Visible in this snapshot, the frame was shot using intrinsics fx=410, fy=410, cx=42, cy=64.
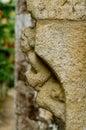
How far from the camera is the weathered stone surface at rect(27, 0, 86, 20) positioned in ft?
3.08

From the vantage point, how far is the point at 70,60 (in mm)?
926

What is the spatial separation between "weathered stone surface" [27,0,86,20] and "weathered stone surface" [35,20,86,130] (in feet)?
0.07

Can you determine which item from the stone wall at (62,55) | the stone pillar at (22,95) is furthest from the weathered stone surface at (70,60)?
the stone pillar at (22,95)

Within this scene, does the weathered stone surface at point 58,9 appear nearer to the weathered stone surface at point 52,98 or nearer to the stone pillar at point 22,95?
the weathered stone surface at point 52,98

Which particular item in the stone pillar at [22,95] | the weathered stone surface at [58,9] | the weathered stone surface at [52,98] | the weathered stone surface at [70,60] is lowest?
the stone pillar at [22,95]

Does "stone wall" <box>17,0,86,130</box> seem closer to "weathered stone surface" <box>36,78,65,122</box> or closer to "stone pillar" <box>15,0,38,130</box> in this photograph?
"weathered stone surface" <box>36,78,65,122</box>

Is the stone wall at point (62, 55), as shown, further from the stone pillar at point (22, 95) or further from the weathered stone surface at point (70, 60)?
the stone pillar at point (22, 95)

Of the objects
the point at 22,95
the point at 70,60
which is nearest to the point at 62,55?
the point at 70,60

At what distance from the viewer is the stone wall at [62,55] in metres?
0.92

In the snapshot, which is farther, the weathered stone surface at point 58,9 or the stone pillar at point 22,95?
the stone pillar at point 22,95

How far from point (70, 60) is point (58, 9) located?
12cm

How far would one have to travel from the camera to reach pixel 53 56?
939 mm

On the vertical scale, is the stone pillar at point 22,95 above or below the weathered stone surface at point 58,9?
below

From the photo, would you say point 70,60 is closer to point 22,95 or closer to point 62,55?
point 62,55
